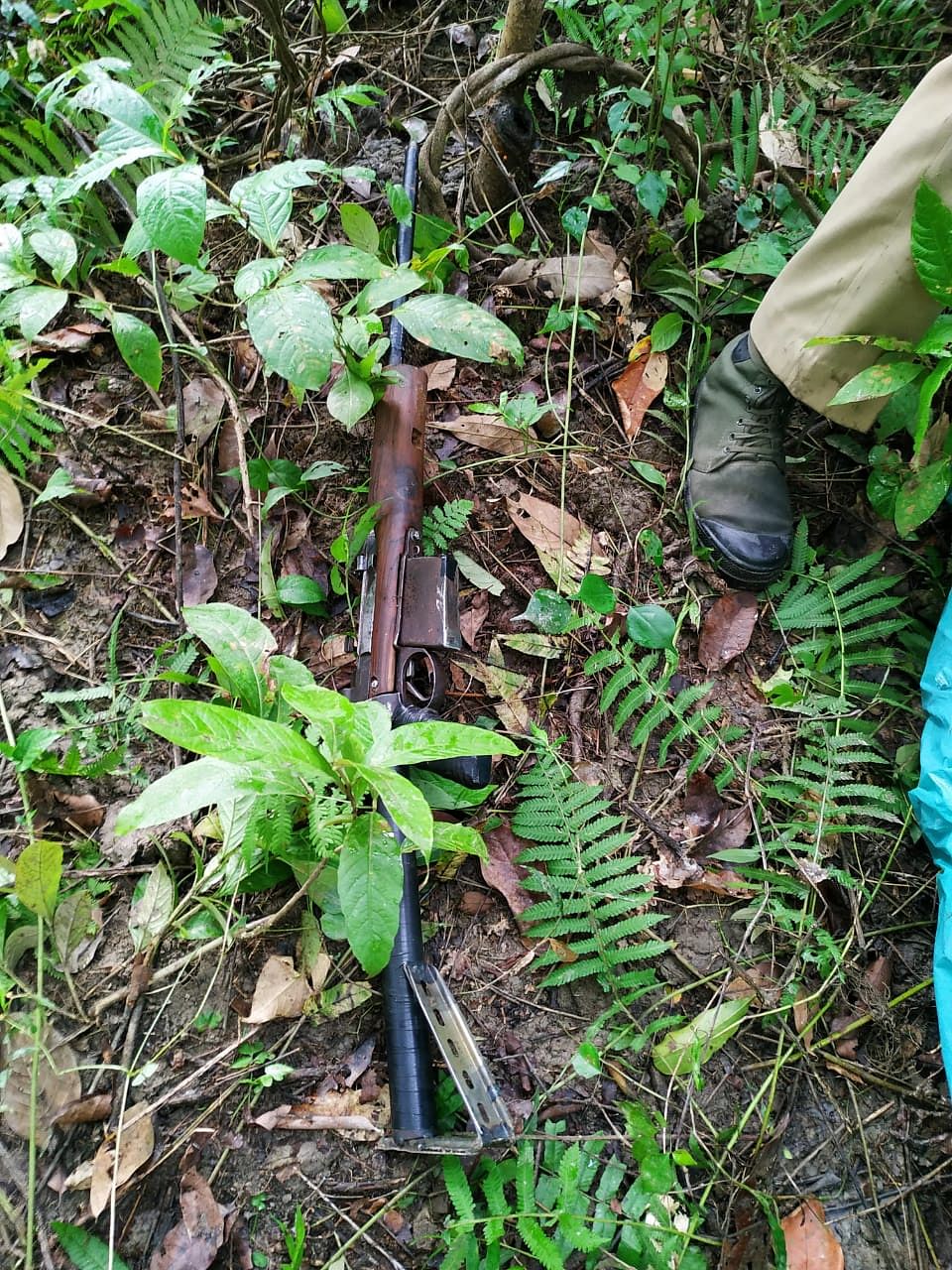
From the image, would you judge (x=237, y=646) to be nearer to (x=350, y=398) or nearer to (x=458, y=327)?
(x=350, y=398)

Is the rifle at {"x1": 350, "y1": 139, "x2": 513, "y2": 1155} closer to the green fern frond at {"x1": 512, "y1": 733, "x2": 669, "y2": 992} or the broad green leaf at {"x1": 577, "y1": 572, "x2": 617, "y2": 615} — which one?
the green fern frond at {"x1": 512, "y1": 733, "x2": 669, "y2": 992}

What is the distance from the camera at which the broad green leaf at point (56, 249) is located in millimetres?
1995

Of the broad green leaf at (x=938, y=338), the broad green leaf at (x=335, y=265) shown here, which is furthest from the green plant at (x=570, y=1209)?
the broad green leaf at (x=335, y=265)

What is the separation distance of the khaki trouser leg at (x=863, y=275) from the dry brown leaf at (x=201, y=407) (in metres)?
1.77

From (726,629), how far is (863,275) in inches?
41.3

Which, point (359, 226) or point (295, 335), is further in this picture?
point (359, 226)

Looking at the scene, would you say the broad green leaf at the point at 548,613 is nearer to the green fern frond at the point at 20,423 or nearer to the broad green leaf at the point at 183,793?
the broad green leaf at the point at 183,793

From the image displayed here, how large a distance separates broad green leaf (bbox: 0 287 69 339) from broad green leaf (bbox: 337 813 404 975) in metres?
1.49

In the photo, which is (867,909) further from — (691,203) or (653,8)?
(653,8)

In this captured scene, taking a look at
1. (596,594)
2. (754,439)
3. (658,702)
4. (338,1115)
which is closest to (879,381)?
(754,439)

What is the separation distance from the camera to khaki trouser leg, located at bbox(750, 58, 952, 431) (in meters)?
1.91

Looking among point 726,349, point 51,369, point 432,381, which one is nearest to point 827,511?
point 726,349

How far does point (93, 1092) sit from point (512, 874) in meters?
1.14

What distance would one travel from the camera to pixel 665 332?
8.65ft
